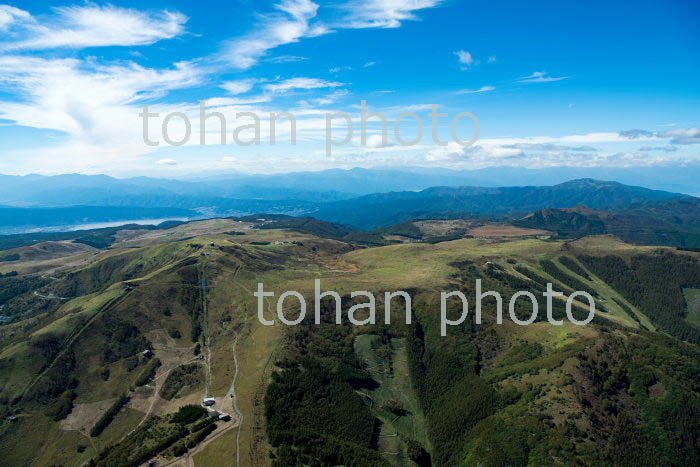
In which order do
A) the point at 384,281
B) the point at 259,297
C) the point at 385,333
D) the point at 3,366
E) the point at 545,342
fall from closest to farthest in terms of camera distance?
1. the point at 3,366
2. the point at 545,342
3. the point at 385,333
4. the point at 259,297
5. the point at 384,281

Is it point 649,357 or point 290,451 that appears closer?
point 290,451

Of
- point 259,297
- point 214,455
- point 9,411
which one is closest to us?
point 214,455

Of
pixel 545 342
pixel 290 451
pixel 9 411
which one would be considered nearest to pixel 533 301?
pixel 545 342

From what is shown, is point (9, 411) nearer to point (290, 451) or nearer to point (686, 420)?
point (290, 451)

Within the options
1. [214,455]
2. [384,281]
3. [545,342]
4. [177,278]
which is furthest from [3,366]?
[545,342]

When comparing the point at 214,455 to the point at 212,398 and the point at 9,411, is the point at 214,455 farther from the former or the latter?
the point at 9,411

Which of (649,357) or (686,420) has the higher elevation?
(649,357)

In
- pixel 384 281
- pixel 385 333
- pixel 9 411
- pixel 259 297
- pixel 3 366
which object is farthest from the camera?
pixel 384 281

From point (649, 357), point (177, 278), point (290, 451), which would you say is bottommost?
point (290, 451)

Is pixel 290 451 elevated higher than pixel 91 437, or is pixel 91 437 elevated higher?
pixel 290 451
